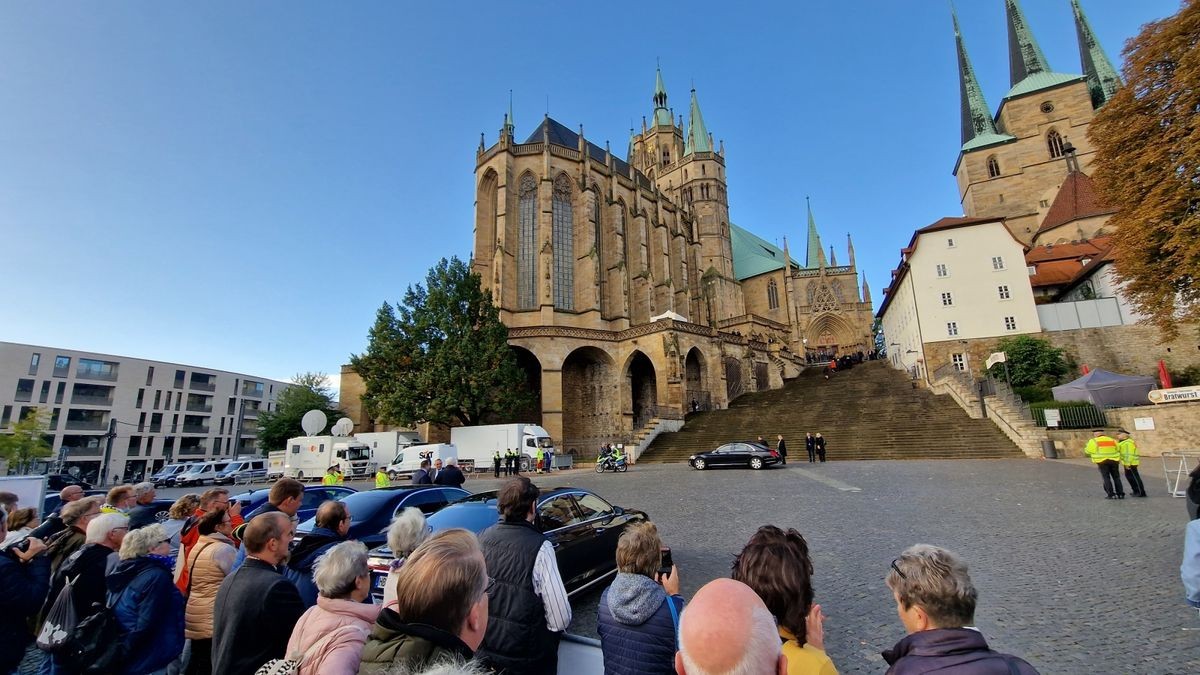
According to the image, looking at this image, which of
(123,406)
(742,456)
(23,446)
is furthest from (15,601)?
(123,406)

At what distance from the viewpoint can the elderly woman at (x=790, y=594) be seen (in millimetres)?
1741

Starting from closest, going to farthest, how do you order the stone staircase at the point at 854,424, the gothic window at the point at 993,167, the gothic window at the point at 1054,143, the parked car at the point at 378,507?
the parked car at the point at 378,507 → the stone staircase at the point at 854,424 → the gothic window at the point at 1054,143 → the gothic window at the point at 993,167

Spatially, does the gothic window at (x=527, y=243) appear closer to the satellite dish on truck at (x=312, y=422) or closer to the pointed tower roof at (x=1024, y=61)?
the satellite dish on truck at (x=312, y=422)

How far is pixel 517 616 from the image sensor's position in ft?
8.78

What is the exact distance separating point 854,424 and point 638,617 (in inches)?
959

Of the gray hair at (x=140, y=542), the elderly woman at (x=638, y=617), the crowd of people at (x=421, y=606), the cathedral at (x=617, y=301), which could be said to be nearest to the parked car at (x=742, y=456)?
the cathedral at (x=617, y=301)

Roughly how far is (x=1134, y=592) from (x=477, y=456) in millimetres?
23868

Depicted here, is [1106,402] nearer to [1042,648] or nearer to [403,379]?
[1042,648]

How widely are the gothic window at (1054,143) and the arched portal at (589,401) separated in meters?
42.7

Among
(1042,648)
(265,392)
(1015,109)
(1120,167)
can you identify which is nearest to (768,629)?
(1042,648)

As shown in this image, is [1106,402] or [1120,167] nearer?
[1120,167]

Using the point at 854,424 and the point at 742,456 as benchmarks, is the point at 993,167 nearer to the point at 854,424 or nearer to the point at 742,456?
the point at 854,424

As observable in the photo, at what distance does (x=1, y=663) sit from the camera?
2973 mm

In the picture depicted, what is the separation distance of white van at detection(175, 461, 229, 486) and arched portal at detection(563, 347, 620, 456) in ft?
68.6
